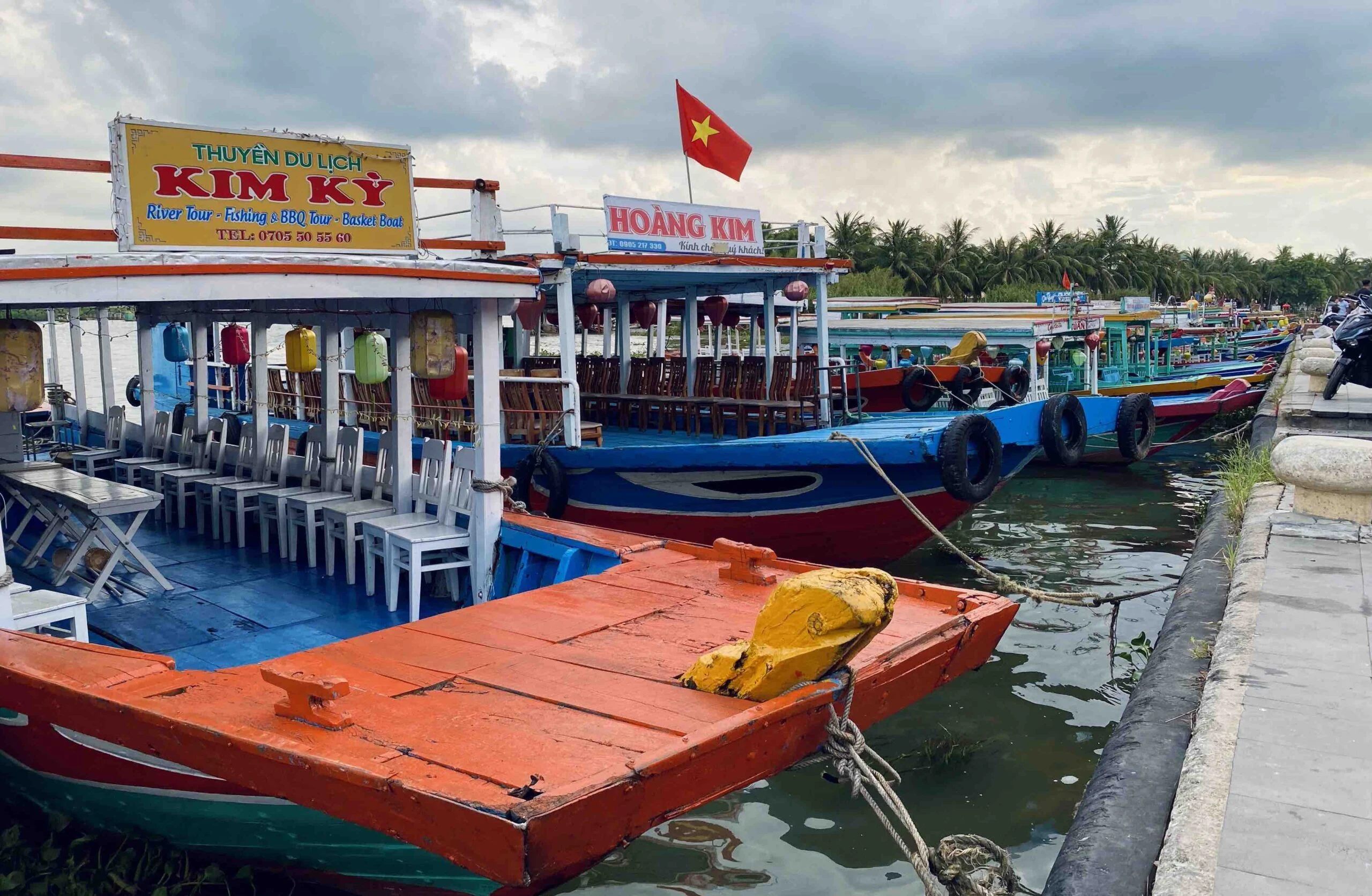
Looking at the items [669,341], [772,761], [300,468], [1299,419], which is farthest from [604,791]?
[669,341]

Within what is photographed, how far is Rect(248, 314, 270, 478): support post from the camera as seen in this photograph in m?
8.35

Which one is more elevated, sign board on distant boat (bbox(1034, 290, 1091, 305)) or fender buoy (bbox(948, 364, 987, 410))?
sign board on distant boat (bbox(1034, 290, 1091, 305))

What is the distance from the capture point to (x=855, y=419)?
11.9m

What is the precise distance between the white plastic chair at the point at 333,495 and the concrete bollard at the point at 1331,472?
6.25 metres

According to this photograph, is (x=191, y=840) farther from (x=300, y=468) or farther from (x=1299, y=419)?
(x=1299, y=419)

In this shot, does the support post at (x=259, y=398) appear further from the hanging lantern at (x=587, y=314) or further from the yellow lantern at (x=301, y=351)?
the hanging lantern at (x=587, y=314)

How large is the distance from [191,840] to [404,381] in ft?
11.8

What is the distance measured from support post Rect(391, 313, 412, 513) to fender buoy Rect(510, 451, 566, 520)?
2.53 metres

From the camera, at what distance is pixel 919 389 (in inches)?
589

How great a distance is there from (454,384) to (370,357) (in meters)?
0.57

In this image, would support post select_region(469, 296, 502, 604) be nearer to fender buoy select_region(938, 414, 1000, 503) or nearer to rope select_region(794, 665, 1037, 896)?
rope select_region(794, 665, 1037, 896)

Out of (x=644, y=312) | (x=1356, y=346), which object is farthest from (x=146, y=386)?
(x=1356, y=346)

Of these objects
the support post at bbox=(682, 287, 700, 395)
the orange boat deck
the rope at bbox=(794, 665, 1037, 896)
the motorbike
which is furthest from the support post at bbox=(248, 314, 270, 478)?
the motorbike

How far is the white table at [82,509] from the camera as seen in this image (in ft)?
20.1
